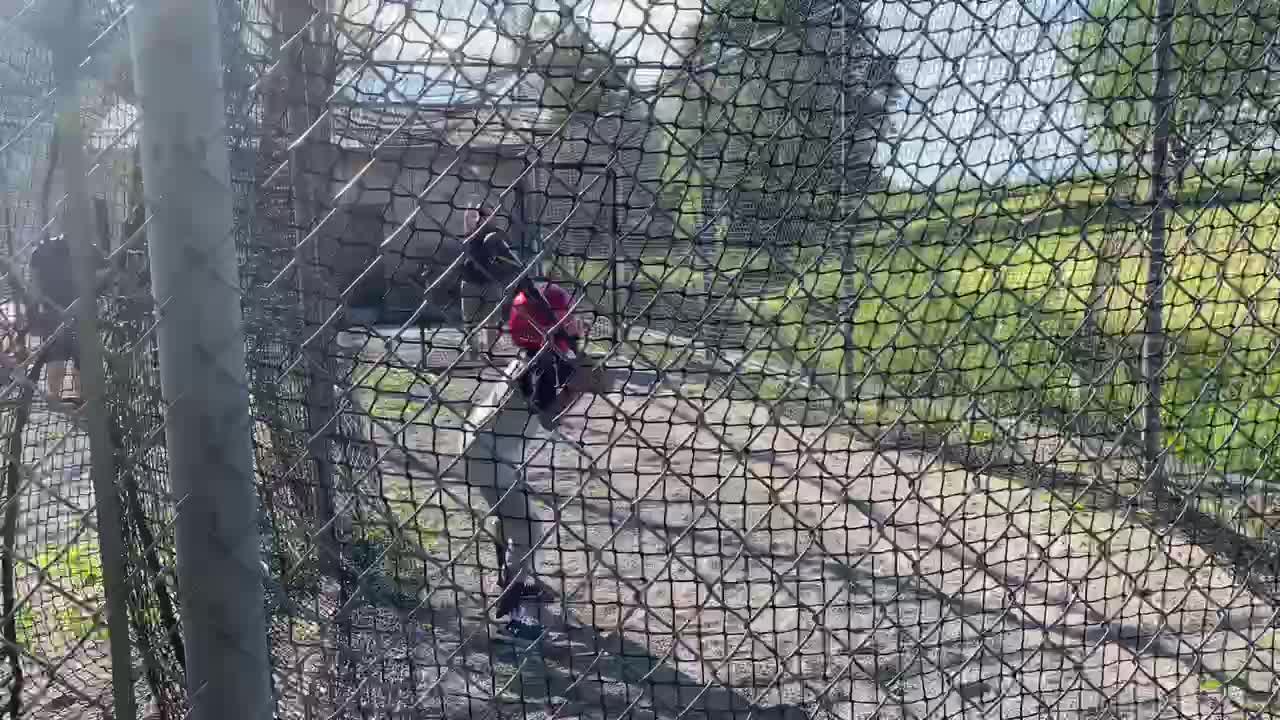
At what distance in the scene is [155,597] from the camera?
6.54 ft

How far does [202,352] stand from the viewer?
136 centimetres

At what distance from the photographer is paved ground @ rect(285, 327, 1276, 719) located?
197 cm

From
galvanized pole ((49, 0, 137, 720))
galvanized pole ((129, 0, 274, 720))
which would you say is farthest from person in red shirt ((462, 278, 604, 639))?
galvanized pole ((49, 0, 137, 720))

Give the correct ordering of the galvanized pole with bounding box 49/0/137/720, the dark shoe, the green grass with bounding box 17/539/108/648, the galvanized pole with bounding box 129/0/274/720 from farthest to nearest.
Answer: the dark shoe, the green grass with bounding box 17/539/108/648, the galvanized pole with bounding box 49/0/137/720, the galvanized pole with bounding box 129/0/274/720

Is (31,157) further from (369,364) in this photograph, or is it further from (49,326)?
(369,364)

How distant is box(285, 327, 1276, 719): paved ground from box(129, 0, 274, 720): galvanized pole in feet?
1.17

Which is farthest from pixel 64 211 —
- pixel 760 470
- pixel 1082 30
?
pixel 760 470

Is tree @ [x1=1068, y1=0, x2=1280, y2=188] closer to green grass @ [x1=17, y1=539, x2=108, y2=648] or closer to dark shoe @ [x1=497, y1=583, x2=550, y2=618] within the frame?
dark shoe @ [x1=497, y1=583, x2=550, y2=618]

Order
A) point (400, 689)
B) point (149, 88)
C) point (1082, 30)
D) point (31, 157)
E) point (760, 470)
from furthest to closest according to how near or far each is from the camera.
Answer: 1. point (760, 470)
2. point (1082, 30)
3. point (400, 689)
4. point (31, 157)
5. point (149, 88)

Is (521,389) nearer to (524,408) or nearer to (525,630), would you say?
(524,408)

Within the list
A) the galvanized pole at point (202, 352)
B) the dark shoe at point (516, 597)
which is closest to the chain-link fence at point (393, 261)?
the galvanized pole at point (202, 352)

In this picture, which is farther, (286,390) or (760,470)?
(760,470)

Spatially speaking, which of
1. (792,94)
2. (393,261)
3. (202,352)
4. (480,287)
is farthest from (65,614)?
(792,94)

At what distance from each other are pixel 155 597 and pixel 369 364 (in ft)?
2.37
